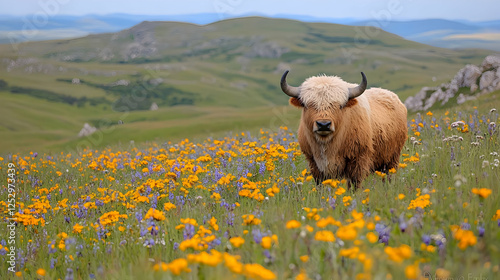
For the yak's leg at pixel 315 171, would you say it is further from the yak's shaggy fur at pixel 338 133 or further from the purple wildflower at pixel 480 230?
the purple wildflower at pixel 480 230

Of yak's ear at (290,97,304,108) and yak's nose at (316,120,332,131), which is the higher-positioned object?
yak's ear at (290,97,304,108)

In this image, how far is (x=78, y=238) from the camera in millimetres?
5078

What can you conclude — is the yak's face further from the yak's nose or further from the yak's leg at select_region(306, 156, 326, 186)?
the yak's leg at select_region(306, 156, 326, 186)

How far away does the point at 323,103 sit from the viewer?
6.92 meters

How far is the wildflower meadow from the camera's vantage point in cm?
260

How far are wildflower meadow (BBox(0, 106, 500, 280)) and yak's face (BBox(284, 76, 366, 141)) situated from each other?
990 millimetres

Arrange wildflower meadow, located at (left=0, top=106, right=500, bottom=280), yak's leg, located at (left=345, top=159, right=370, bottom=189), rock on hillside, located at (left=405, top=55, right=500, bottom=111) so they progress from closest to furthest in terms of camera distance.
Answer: wildflower meadow, located at (left=0, top=106, right=500, bottom=280) → yak's leg, located at (left=345, top=159, right=370, bottom=189) → rock on hillside, located at (left=405, top=55, right=500, bottom=111)

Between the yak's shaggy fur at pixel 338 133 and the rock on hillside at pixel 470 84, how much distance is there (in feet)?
71.5

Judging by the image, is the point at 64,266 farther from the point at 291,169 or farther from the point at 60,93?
the point at 60,93

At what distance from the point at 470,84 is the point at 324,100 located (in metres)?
26.7

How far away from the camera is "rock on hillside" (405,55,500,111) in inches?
1087

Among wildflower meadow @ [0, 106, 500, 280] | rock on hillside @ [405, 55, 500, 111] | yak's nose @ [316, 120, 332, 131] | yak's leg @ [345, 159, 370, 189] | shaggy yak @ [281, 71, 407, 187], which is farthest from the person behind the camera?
rock on hillside @ [405, 55, 500, 111]

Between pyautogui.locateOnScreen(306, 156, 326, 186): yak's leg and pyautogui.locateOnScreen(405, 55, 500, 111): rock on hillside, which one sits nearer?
pyautogui.locateOnScreen(306, 156, 326, 186): yak's leg

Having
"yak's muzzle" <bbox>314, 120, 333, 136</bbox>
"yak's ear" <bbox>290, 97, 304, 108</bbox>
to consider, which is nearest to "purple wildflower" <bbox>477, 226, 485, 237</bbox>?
"yak's muzzle" <bbox>314, 120, 333, 136</bbox>
